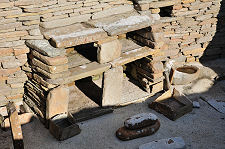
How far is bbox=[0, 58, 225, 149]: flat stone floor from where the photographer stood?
20.3 ft

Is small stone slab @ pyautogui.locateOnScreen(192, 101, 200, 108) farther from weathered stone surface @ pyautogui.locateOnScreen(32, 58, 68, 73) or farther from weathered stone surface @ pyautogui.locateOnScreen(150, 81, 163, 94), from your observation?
weathered stone surface @ pyautogui.locateOnScreen(32, 58, 68, 73)

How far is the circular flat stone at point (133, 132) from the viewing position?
20.4ft

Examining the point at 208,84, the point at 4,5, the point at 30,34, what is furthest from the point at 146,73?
the point at 4,5

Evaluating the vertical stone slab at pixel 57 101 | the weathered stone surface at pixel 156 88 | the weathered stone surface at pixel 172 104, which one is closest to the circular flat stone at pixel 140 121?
the weathered stone surface at pixel 172 104

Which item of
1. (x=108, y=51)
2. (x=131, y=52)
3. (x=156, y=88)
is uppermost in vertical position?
(x=108, y=51)

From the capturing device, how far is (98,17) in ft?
21.9

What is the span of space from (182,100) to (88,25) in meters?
2.77

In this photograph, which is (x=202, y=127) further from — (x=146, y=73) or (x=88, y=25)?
(x=88, y=25)

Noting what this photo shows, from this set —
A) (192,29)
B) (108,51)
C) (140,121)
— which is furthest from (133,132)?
(192,29)

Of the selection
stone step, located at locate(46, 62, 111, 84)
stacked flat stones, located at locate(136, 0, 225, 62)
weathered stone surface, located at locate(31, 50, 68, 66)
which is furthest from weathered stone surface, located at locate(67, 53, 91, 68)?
stacked flat stones, located at locate(136, 0, 225, 62)

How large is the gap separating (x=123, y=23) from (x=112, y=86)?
1.41 m

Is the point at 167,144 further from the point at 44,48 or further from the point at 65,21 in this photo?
the point at 65,21

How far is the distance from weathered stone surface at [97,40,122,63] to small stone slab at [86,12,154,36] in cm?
26

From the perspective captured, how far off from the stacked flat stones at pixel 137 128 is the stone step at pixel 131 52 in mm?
1246
